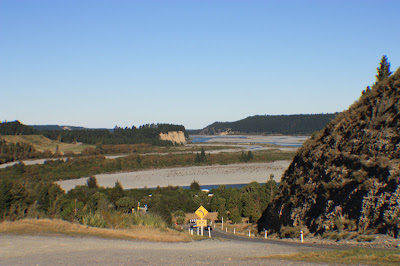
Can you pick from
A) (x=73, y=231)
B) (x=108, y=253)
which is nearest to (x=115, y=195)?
(x=73, y=231)

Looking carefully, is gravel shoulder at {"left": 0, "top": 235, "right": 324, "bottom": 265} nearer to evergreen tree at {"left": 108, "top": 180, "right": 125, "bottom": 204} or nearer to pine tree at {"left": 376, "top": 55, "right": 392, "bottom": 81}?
pine tree at {"left": 376, "top": 55, "right": 392, "bottom": 81}

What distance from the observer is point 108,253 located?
1173 centimetres

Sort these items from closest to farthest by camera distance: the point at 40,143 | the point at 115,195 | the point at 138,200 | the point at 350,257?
the point at 350,257 → the point at 115,195 → the point at 138,200 → the point at 40,143

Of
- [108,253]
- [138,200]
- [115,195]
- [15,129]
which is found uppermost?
[15,129]

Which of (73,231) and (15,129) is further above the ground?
(15,129)

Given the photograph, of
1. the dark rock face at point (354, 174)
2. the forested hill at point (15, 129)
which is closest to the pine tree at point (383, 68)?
the dark rock face at point (354, 174)

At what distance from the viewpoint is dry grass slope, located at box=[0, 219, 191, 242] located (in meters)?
15.1

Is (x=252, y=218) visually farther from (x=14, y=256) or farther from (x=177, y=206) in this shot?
(x=14, y=256)

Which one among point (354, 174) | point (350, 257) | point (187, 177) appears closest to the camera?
point (350, 257)

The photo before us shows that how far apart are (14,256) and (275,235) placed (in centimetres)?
1801

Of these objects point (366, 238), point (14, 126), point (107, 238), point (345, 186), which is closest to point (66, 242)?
point (107, 238)

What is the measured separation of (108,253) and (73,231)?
4666 millimetres

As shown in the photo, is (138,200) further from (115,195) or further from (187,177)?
(187,177)

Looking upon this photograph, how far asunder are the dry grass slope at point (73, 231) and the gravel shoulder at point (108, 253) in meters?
1.07
